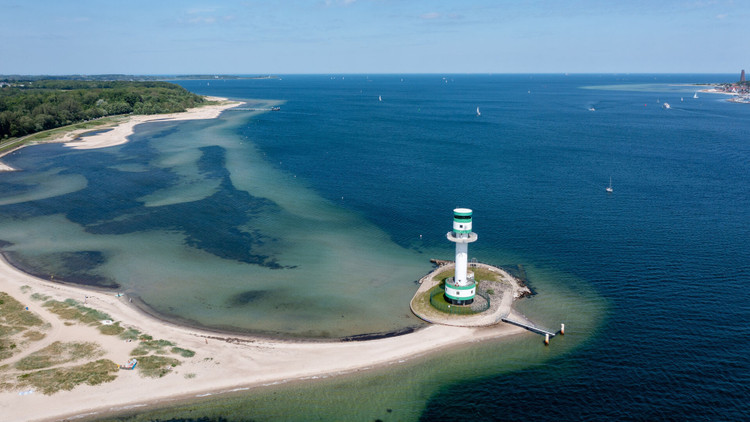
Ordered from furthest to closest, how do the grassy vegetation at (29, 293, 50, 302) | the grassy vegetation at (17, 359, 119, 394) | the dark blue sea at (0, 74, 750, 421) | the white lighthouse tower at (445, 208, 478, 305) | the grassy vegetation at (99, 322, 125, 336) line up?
1. the grassy vegetation at (29, 293, 50, 302)
2. the white lighthouse tower at (445, 208, 478, 305)
3. the grassy vegetation at (99, 322, 125, 336)
4. the dark blue sea at (0, 74, 750, 421)
5. the grassy vegetation at (17, 359, 119, 394)

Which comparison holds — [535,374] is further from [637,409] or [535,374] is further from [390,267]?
[390,267]

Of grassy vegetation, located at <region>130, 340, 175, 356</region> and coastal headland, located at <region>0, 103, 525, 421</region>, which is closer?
coastal headland, located at <region>0, 103, 525, 421</region>

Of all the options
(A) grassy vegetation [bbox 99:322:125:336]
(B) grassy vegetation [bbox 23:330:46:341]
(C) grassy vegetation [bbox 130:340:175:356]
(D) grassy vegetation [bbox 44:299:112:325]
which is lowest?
(C) grassy vegetation [bbox 130:340:175:356]

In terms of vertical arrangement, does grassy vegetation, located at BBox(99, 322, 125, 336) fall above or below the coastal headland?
above

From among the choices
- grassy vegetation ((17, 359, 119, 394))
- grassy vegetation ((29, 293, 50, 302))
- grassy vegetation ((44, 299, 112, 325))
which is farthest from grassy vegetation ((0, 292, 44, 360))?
grassy vegetation ((17, 359, 119, 394))

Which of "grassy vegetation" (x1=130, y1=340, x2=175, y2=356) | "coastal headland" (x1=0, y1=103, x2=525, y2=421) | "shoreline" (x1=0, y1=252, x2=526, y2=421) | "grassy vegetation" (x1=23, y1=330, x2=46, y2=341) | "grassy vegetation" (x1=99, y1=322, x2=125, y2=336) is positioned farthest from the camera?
"grassy vegetation" (x1=99, y1=322, x2=125, y2=336)

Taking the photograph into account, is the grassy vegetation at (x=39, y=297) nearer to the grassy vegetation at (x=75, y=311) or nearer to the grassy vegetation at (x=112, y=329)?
the grassy vegetation at (x=75, y=311)

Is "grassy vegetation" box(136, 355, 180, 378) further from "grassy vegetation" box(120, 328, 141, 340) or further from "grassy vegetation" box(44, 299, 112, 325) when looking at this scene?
"grassy vegetation" box(44, 299, 112, 325)
